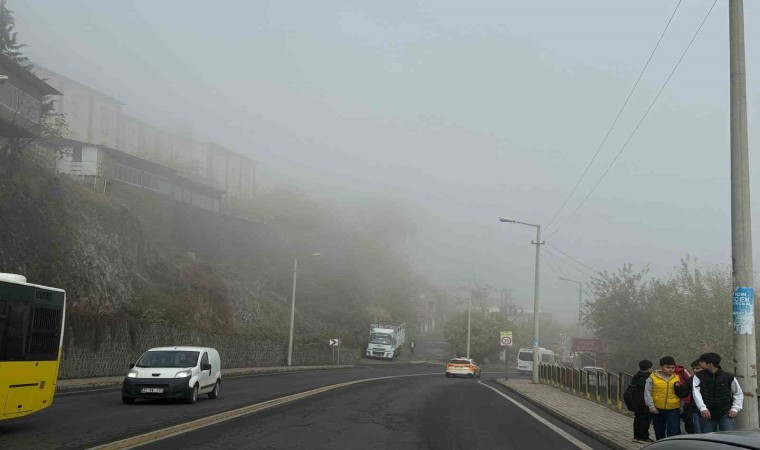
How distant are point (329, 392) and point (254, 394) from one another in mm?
3094

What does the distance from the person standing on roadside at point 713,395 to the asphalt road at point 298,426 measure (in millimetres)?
3085

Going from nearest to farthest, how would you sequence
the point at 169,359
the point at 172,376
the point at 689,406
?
the point at 689,406 < the point at 172,376 < the point at 169,359

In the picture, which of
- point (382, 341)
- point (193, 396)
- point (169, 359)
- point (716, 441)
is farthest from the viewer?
point (382, 341)

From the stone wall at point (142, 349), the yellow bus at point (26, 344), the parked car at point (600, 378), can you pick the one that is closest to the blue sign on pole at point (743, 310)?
the yellow bus at point (26, 344)

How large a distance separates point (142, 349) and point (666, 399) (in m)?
29.3

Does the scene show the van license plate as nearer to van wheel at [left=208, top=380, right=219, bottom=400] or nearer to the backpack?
van wheel at [left=208, top=380, right=219, bottom=400]

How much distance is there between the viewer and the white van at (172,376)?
1795cm

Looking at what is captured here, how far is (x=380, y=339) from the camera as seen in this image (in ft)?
250

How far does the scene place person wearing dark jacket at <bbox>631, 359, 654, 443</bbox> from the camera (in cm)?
1194

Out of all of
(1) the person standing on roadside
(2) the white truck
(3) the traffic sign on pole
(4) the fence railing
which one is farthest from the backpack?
(2) the white truck

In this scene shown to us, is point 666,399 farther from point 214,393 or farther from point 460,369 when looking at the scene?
point 460,369

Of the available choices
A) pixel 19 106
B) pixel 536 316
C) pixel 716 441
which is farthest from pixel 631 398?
pixel 19 106

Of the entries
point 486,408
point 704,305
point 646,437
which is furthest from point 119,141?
point 646,437

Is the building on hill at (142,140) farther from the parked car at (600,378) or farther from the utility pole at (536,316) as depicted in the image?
the parked car at (600,378)
